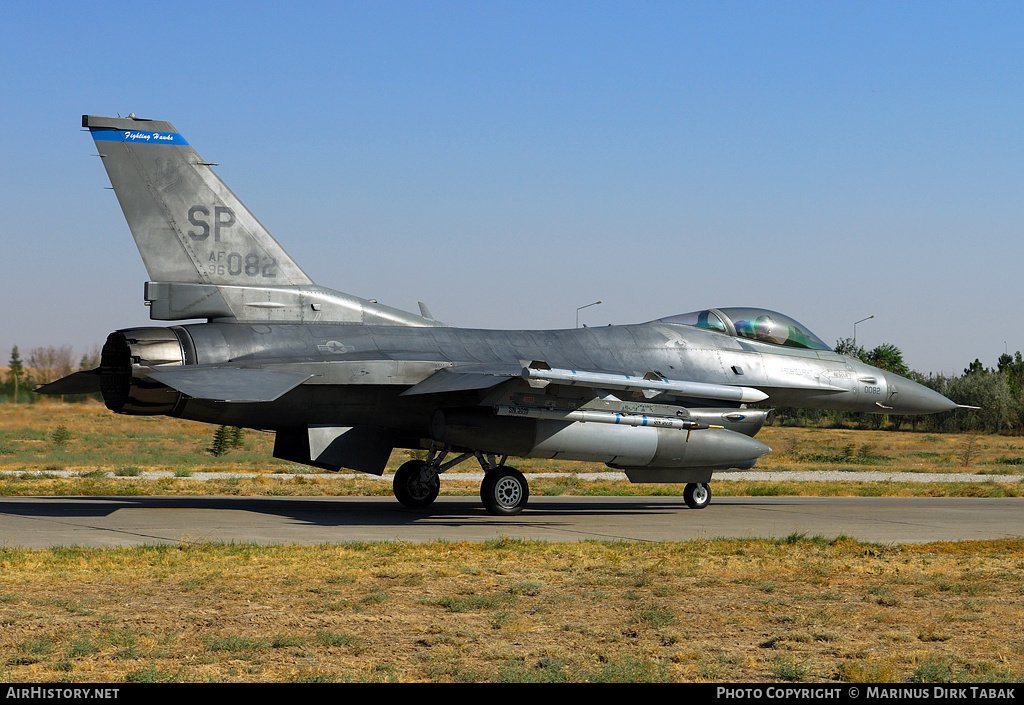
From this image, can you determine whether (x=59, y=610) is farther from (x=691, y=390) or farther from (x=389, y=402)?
(x=691, y=390)

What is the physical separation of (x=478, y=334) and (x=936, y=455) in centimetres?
3966

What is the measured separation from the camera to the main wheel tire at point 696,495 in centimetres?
1941

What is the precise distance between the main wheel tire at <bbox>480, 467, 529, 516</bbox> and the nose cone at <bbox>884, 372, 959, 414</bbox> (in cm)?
819

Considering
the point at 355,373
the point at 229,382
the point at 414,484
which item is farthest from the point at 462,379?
the point at 229,382

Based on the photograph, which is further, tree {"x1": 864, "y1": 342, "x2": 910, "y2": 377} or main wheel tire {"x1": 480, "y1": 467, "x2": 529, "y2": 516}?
tree {"x1": 864, "y1": 342, "x2": 910, "y2": 377}

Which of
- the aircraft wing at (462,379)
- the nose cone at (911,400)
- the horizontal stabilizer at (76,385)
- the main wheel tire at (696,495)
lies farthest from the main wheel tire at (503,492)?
the nose cone at (911,400)

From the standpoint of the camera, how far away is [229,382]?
13.8 m

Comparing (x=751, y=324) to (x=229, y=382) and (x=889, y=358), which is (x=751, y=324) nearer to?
(x=229, y=382)

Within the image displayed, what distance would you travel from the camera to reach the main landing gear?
17000 millimetres

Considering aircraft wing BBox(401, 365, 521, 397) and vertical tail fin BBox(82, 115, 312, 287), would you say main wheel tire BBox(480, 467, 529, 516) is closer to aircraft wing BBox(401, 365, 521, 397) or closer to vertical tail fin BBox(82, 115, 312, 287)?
aircraft wing BBox(401, 365, 521, 397)

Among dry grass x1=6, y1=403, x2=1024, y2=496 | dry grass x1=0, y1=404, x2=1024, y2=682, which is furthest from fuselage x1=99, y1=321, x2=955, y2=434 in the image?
dry grass x1=6, y1=403, x2=1024, y2=496

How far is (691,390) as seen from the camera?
16.8m

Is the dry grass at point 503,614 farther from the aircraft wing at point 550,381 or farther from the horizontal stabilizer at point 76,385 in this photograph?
the horizontal stabilizer at point 76,385

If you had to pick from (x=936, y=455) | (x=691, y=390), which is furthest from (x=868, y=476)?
(x=691, y=390)
